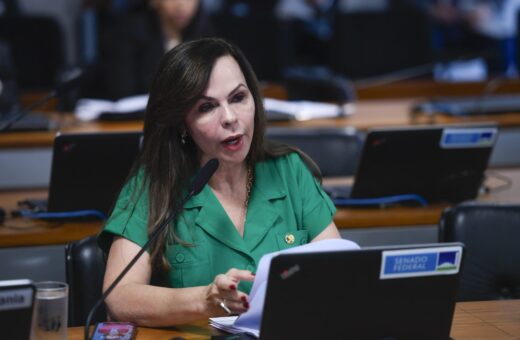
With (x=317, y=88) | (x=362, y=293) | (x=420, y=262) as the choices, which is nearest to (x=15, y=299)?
(x=362, y=293)

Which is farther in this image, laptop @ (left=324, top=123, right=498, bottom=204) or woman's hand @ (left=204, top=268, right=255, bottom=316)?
laptop @ (left=324, top=123, right=498, bottom=204)

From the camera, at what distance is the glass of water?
6.36 ft

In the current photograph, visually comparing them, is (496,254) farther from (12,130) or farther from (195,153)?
(12,130)

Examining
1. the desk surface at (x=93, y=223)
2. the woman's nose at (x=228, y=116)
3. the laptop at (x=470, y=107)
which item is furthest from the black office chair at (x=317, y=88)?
the woman's nose at (x=228, y=116)

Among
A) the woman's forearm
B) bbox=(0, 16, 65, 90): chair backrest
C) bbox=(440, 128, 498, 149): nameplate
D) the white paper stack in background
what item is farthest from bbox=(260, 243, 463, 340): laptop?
bbox=(0, 16, 65, 90): chair backrest

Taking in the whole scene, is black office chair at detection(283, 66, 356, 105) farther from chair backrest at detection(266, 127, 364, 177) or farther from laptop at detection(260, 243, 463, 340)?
laptop at detection(260, 243, 463, 340)

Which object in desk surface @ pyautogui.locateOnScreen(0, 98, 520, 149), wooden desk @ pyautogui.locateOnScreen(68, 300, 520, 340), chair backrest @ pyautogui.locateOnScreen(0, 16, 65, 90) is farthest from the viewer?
chair backrest @ pyautogui.locateOnScreen(0, 16, 65, 90)

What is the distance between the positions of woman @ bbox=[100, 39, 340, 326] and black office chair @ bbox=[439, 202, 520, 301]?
0.42 meters

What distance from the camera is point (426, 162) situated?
321cm

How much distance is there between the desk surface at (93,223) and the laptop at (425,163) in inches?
2.3

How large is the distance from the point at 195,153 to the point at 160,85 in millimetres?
212

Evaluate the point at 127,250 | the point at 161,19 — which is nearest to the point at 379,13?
the point at 161,19

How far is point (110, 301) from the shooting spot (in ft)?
7.09

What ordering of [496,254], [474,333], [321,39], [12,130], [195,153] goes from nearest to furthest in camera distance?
[474,333]
[195,153]
[496,254]
[12,130]
[321,39]
